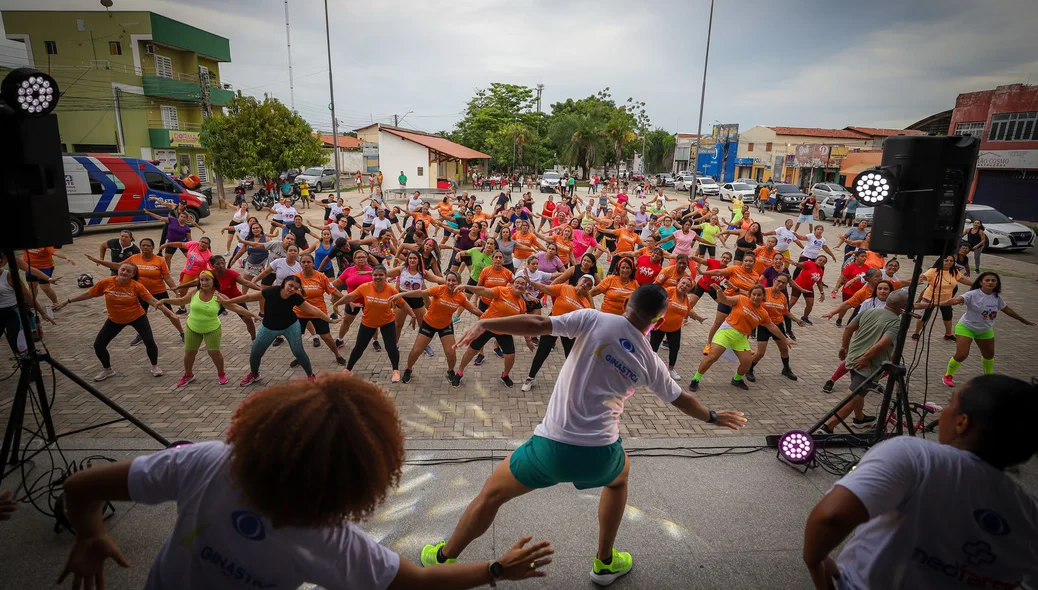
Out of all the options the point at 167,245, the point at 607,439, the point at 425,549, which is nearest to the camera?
the point at 607,439

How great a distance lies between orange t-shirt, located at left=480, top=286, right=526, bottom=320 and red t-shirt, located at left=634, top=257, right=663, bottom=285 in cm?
234

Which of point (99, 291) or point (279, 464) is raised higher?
point (279, 464)

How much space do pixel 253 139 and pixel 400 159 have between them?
50.2 ft

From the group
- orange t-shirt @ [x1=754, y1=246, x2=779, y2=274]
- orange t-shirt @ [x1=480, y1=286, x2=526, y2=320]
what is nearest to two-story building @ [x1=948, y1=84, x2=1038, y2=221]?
orange t-shirt @ [x1=754, y1=246, x2=779, y2=274]

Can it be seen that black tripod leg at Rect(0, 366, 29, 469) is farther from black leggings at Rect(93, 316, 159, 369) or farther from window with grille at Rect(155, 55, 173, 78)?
window with grille at Rect(155, 55, 173, 78)

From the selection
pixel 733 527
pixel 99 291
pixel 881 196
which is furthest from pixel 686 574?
pixel 99 291

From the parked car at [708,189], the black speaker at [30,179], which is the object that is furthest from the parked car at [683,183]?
the black speaker at [30,179]

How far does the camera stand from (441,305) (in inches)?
260

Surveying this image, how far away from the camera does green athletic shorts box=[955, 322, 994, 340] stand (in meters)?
6.41

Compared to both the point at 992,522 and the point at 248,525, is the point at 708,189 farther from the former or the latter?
the point at 248,525

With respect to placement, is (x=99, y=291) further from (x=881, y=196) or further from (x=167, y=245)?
(x=881, y=196)

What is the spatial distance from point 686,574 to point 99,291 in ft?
23.2

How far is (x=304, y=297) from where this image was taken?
674cm

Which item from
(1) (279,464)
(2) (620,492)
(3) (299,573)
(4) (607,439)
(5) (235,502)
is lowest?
(2) (620,492)
